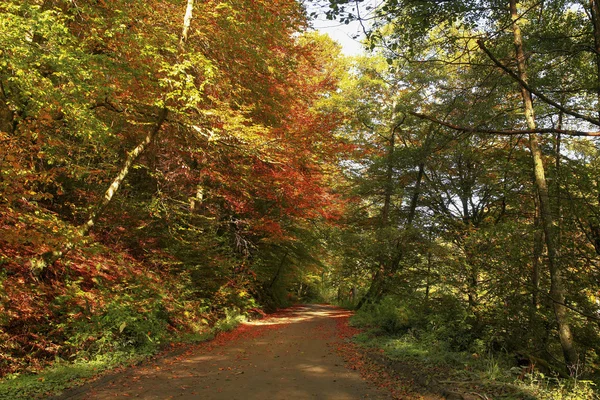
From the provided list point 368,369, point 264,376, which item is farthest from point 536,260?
point 264,376

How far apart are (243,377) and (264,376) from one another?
0.38m

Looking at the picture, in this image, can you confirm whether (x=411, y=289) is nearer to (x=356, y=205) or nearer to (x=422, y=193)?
(x=422, y=193)

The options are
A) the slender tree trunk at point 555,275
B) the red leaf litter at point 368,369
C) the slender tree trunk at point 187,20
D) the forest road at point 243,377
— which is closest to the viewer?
the forest road at point 243,377

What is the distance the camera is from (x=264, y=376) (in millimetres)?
6793

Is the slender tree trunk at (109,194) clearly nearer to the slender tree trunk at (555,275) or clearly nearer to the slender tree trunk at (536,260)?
the slender tree trunk at (555,275)

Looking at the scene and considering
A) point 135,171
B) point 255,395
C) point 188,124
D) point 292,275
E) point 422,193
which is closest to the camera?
point 255,395

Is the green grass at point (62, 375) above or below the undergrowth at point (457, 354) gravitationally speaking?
below

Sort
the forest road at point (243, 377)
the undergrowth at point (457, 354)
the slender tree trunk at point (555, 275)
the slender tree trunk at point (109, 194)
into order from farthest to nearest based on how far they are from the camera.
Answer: the slender tree trunk at point (109, 194), the slender tree trunk at point (555, 275), the forest road at point (243, 377), the undergrowth at point (457, 354)

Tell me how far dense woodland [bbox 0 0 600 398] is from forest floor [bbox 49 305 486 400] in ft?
3.89

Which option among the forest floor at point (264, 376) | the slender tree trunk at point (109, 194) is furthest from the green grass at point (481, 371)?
Answer: the slender tree trunk at point (109, 194)

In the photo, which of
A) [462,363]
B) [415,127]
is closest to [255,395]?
[462,363]

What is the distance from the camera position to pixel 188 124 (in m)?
9.66

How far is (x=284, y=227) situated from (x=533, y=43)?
10887 millimetres

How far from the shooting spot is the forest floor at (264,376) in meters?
5.65
